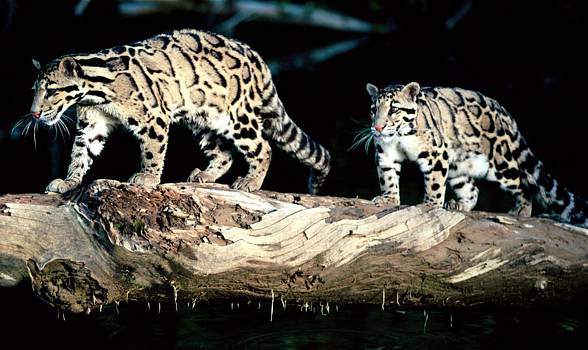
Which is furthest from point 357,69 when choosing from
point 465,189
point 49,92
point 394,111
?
point 49,92

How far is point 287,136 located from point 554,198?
2.78 metres

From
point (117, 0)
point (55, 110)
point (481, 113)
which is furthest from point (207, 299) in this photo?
point (117, 0)

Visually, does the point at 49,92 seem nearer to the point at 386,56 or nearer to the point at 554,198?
the point at 554,198

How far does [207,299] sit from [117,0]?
1493 centimetres

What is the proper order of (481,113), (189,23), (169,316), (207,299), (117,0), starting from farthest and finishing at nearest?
(189,23)
(117,0)
(481,113)
(169,316)
(207,299)

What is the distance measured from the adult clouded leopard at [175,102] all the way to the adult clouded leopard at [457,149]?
31.0 inches

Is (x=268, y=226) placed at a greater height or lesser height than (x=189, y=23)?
lesser

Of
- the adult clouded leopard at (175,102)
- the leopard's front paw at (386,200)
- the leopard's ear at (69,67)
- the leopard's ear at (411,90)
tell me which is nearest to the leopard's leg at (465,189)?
the leopard's front paw at (386,200)

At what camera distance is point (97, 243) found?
8.05 meters

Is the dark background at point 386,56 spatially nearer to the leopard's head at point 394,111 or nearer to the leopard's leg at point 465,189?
the leopard's leg at point 465,189

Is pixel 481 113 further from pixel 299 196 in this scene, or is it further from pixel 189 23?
pixel 189 23

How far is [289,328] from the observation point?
9820 mm

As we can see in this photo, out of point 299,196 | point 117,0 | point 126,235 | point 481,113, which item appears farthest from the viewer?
point 117,0

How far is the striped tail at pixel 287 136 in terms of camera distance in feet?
34.6
